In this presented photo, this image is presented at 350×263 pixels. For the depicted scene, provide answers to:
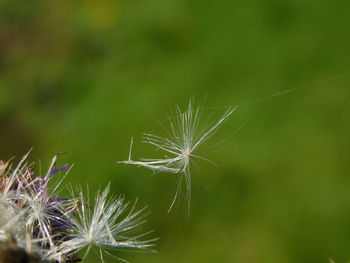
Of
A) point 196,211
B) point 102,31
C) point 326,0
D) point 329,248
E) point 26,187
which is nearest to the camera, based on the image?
point 26,187

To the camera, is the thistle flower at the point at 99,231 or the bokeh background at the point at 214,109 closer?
the thistle flower at the point at 99,231

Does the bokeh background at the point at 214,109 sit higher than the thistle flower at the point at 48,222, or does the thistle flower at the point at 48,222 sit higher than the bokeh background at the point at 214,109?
the bokeh background at the point at 214,109

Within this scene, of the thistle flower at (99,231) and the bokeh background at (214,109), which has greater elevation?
the bokeh background at (214,109)

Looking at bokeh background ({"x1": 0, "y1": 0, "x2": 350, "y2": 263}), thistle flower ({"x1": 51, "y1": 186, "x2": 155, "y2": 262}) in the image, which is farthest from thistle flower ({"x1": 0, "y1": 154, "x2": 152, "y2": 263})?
bokeh background ({"x1": 0, "y1": 0, "x2": 350, "y2": 263})

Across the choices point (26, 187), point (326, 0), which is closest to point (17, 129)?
point (326, 0)

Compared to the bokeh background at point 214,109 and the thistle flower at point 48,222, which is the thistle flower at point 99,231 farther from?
the bokeh background at point 214,109

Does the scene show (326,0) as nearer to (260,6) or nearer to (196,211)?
(260,6)

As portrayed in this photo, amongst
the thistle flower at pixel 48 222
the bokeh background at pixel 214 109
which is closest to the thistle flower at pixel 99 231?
the thistle flower at pixel 48 222
